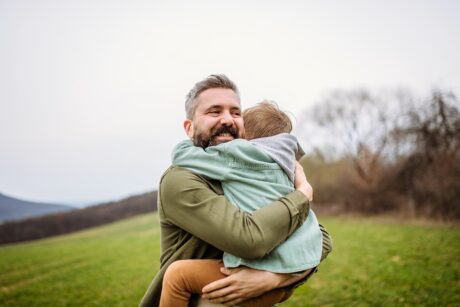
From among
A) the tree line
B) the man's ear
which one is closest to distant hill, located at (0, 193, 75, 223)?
the tree line

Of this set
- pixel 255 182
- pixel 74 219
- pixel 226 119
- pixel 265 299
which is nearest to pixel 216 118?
pixel 226 119

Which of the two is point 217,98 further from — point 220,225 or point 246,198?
point 220,225

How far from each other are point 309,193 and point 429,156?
73.1 feet

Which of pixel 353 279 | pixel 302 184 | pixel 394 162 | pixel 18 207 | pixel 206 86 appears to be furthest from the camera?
pixel 18 207

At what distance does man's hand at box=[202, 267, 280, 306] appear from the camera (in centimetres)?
144

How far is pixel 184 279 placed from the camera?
149 cm

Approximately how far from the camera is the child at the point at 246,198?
1487 mm

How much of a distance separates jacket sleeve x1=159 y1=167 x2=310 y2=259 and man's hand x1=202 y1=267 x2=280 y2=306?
17 centimetres

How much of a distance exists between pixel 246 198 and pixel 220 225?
24 centimetres

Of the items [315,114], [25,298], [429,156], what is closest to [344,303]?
[25,298]

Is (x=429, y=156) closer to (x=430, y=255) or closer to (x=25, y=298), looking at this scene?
(x=430, y=255)

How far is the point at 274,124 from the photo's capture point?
2.01 metres

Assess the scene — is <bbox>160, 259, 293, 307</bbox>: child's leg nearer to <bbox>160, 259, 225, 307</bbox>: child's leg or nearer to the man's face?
<bbox>160, 259, 225, 307</bbox>: child's leg

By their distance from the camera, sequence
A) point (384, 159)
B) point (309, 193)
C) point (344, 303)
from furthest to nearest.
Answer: point (384, 159)
point (344, 303)
point (309, 193)
